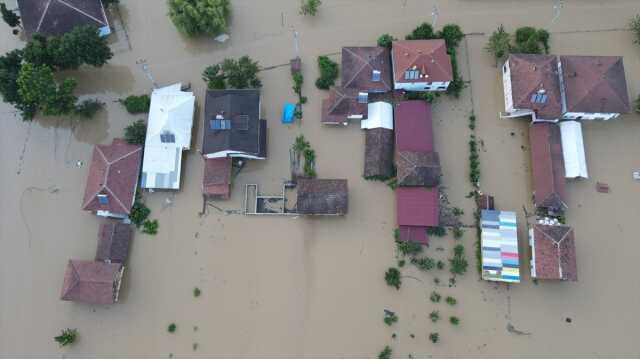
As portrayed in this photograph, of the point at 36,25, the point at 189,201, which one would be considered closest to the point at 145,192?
the point at 189,201

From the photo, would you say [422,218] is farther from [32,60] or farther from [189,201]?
[32,60]

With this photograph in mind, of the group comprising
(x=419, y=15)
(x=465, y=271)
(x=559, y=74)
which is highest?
(x=419, y=15)

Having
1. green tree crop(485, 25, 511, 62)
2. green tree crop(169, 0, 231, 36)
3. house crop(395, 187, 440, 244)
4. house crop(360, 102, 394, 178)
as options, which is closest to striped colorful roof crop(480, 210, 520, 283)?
house crop(395, 187, 440, 244)

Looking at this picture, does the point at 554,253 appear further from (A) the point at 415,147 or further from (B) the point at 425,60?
(B) the point at 425,60

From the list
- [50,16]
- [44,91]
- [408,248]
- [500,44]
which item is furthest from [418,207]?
[50,16]

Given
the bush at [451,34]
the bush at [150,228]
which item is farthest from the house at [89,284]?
the bush at [451,34]

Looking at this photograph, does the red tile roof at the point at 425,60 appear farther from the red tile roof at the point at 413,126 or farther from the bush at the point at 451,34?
the red tile roof at the point at 413,126

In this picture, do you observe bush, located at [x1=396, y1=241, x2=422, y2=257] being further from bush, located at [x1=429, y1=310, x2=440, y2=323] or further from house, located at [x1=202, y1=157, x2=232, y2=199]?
house, located at [x1=202, y1=157, x2=232, y2=199]
